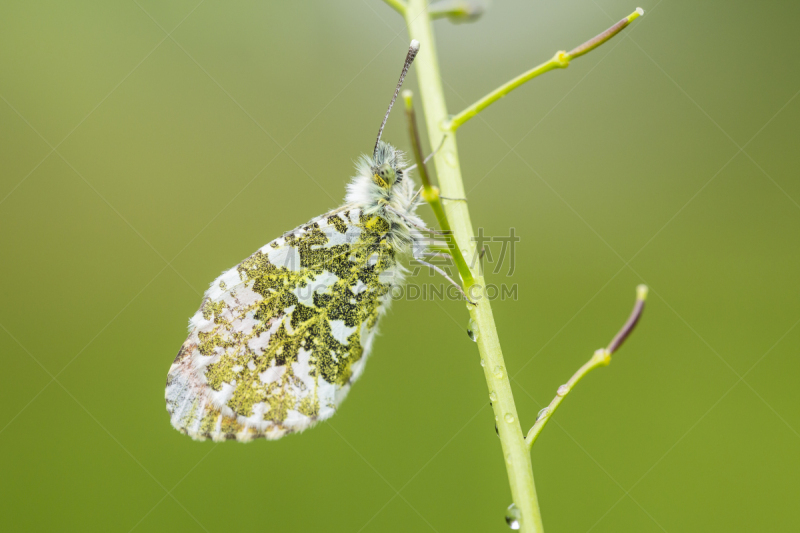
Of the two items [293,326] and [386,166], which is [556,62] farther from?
[293,326]

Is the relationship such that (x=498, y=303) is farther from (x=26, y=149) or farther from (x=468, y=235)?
(x=26, y=149)

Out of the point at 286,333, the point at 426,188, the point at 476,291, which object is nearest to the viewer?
the point at 426,188

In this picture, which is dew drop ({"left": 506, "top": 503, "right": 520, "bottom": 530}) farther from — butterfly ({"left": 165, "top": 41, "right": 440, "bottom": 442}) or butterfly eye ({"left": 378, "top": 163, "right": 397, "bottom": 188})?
butterfly eye ({"left": 378, "top": 163, "right": 397, "bottom": 188})

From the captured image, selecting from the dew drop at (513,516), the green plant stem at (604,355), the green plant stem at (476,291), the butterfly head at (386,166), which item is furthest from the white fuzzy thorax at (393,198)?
the dew drop at (513,516)

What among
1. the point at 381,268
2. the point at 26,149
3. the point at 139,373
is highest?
the point at 381,268

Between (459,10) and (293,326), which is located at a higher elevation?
(459,10)

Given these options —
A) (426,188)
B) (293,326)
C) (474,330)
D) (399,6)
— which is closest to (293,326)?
(293,326)

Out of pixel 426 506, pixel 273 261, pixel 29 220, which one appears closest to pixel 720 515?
pixel 426 506
